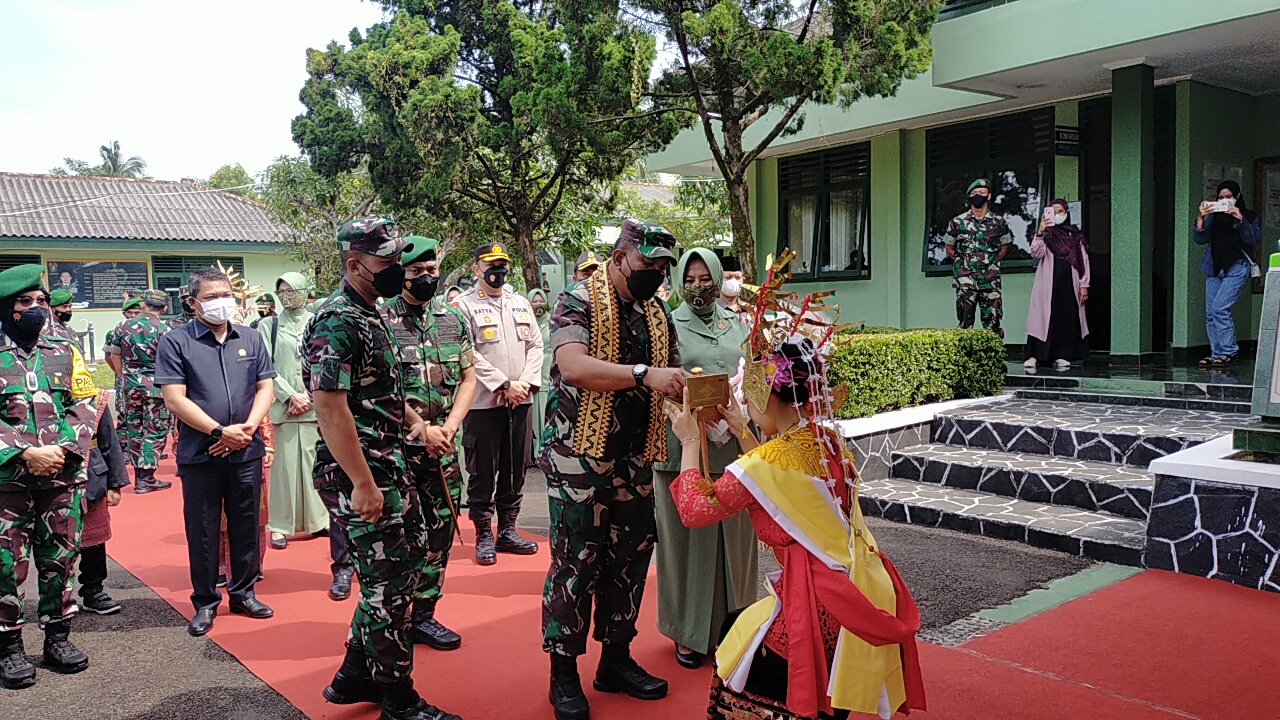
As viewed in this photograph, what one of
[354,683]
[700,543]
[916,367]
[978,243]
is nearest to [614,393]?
[700,543]

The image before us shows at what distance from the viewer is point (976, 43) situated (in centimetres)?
1021

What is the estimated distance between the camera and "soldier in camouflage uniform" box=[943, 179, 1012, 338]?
985 cm

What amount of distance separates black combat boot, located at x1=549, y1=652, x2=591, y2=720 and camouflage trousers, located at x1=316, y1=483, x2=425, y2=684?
0.60 meters

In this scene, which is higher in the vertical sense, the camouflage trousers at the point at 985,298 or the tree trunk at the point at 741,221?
the tree trunk at the point at 741,221

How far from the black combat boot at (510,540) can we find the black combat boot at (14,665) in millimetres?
2856

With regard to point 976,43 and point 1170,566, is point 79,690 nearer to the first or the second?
point 1170,566

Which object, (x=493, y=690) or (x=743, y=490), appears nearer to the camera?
(x=743, y=490)

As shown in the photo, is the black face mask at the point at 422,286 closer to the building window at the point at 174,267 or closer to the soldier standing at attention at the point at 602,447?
the soldier standing at attention at the point at 602,447

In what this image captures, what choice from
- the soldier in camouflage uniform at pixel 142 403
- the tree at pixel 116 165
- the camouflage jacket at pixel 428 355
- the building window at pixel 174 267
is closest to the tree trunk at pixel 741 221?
the camouflage jacket at pixel 428 355

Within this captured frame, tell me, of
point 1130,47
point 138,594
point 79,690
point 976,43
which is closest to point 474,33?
point 976,43

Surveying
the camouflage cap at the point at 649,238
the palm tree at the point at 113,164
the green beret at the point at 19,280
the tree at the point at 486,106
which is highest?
the palm tree at the point at 113,164

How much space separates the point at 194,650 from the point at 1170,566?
5.51 m

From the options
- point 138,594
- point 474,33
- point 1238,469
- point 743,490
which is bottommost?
point 138,594

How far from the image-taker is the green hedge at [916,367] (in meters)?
8.06
